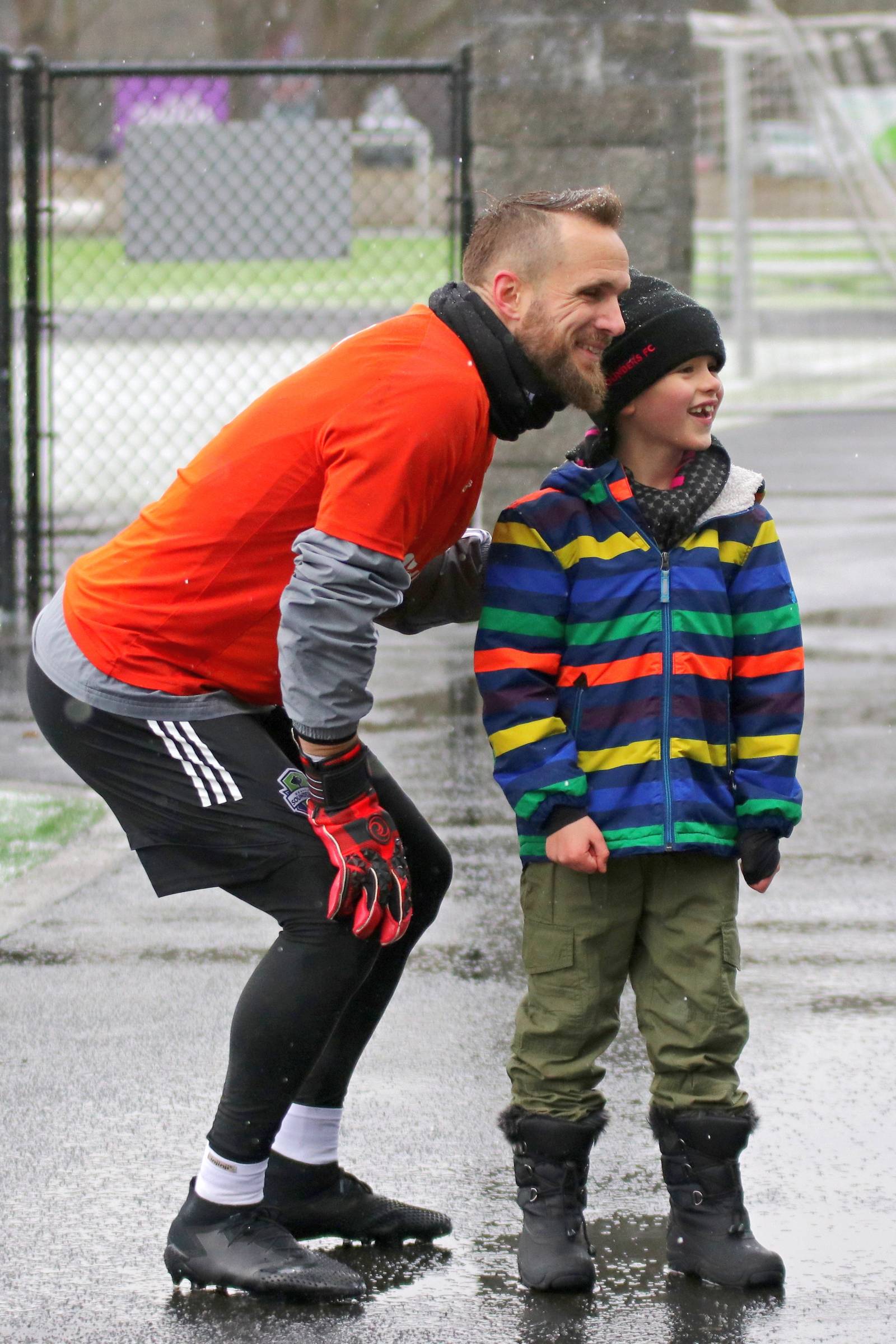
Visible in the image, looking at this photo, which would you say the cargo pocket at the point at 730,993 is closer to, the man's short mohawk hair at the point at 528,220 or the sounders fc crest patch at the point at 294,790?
the sounders fc crest patch at the point at 294,790

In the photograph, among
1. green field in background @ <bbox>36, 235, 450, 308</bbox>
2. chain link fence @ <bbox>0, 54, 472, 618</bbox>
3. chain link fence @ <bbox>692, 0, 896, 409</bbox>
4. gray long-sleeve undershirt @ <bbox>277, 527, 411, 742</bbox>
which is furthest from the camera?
green field in background @ <bbox>36, 235, 450, 308</bbox>

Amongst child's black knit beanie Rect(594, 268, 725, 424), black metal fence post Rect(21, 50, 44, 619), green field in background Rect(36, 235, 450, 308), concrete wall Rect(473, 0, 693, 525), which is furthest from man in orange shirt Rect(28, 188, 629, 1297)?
green field in background Rect(36, 235, 450, 308)

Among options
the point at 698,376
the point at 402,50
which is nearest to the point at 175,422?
the point at 698,376

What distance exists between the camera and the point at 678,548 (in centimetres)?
328

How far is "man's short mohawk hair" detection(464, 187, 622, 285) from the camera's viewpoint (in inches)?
123

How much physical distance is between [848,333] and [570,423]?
17204mm

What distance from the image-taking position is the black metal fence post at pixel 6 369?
8617 millimetres

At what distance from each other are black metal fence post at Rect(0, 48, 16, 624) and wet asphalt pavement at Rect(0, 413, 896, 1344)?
275 centimetres

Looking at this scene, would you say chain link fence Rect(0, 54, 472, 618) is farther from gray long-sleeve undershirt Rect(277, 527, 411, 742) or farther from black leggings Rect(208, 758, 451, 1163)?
black leggings Rect(208, 758, 451, 1163)

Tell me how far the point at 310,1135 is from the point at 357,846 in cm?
65

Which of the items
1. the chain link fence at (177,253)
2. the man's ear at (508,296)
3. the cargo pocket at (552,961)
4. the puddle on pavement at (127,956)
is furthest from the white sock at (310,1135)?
the chain link fence at (177,253)

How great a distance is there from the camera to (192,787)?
3.17m

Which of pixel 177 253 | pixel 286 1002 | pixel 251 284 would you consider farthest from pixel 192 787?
pixel 251 284

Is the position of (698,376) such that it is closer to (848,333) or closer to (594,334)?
(594,334)
